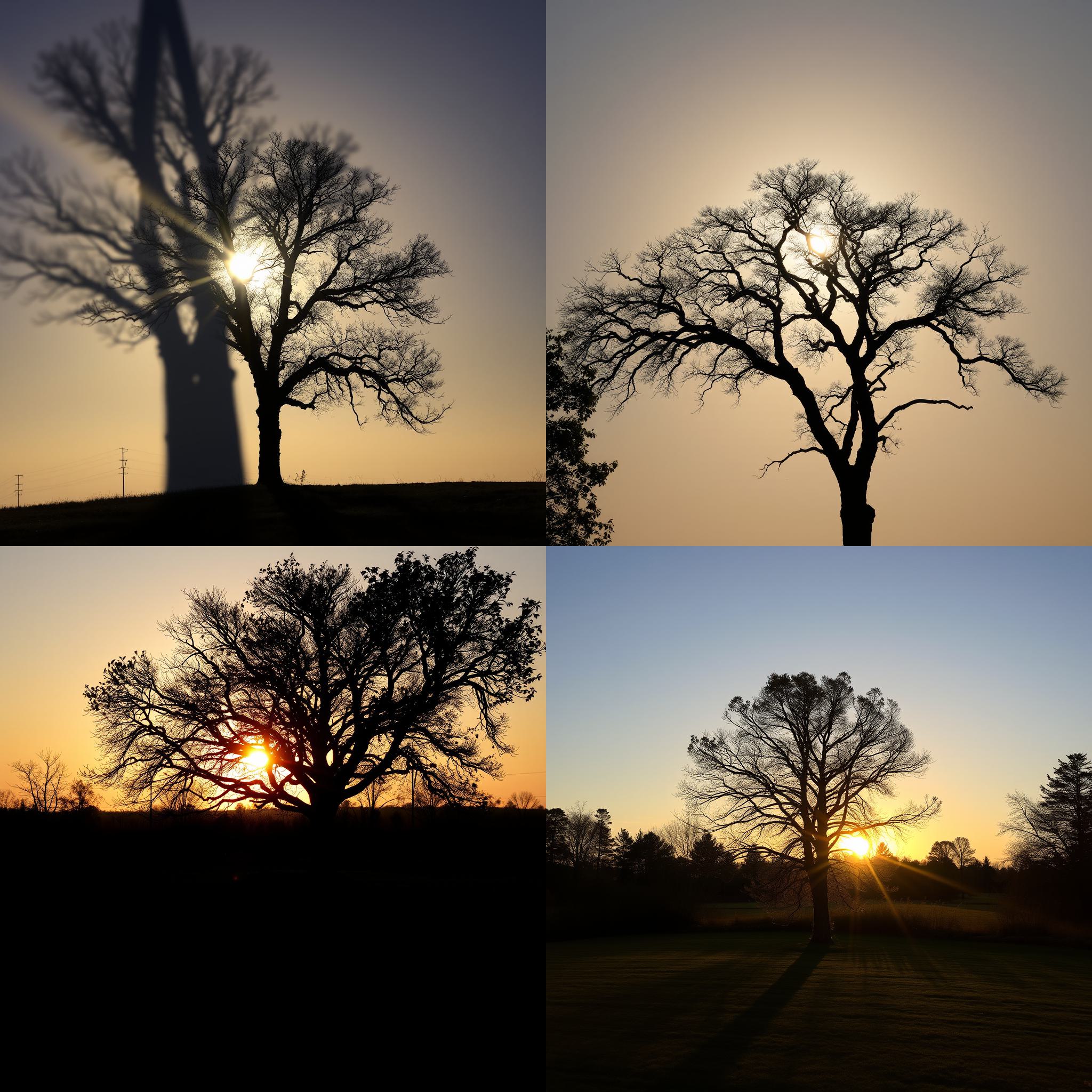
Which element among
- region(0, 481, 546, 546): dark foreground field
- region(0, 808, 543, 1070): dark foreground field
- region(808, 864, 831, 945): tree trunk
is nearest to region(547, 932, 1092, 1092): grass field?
region(808, 864, 831, 945): tree trunk

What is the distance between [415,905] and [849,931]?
23.6 metres

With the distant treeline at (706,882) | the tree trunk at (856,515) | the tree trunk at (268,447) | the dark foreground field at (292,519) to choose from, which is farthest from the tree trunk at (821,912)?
the tree trunk at (268,447)

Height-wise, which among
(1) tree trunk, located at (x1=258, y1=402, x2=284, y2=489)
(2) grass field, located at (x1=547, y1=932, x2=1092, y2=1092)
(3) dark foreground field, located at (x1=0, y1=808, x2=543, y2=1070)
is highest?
(1) tree trunk, located at (x1=258, y1=402, x2=284, y2=489)

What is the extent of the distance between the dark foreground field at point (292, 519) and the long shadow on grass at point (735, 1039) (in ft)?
41.4

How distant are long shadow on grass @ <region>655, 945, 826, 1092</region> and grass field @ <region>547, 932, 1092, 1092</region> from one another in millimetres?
58

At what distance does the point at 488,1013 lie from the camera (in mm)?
20375

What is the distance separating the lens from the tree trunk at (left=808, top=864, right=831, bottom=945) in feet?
131

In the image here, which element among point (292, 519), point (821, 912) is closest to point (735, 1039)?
point (292, 519)

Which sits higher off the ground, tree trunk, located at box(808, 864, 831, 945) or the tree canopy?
the tree canopy

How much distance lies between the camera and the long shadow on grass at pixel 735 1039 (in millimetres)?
20672

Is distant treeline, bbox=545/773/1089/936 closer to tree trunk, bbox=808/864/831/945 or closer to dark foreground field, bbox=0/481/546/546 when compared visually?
tree trunk, bbox=808/864/831/945

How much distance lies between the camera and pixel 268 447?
30.8 meters

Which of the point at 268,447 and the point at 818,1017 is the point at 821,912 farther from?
the point at 268,447

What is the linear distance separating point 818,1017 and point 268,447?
22248 mm
